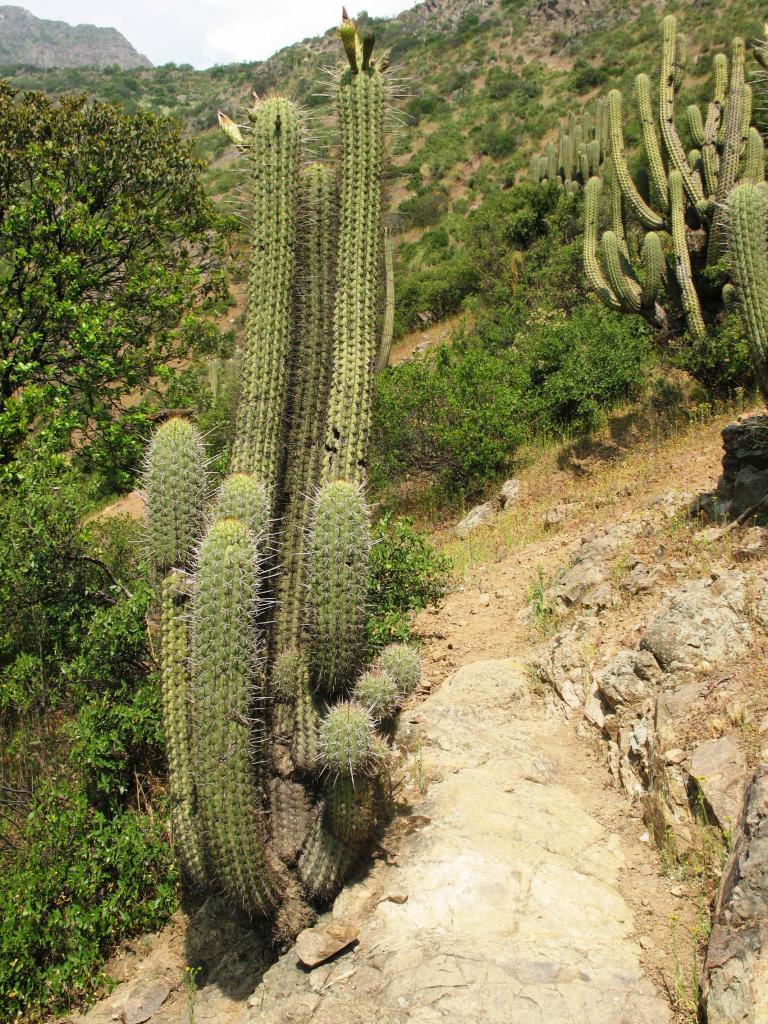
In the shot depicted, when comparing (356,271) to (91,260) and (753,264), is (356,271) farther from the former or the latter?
(91,260)

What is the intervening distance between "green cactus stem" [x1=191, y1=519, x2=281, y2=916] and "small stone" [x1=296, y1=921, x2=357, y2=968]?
0.35 metres

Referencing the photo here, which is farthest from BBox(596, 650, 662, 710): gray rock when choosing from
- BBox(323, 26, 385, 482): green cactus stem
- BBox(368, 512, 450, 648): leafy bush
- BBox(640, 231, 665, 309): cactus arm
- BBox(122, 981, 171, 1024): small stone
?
BBox(640, 231, 665, 309): cactus arm

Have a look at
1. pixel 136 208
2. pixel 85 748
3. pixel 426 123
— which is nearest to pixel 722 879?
pixel 85 748

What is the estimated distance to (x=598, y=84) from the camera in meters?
32.1

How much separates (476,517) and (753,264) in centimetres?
404

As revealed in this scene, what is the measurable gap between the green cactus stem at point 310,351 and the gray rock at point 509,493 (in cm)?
508

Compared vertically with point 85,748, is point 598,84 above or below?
above

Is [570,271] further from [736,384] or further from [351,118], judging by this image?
[351,118]

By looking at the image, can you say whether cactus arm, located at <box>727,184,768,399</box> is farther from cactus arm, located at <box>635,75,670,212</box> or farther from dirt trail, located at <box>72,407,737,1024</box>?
cactus arm, located at <box>635,75,670,212</box>

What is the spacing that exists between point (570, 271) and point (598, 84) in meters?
21.7

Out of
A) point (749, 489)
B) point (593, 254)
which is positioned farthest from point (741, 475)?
point (593, 254)

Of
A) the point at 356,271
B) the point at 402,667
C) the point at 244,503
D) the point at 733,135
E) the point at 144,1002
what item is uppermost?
the point at 733,135

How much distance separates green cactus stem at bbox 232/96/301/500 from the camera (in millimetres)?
4102

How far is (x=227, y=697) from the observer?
348 centimetres
